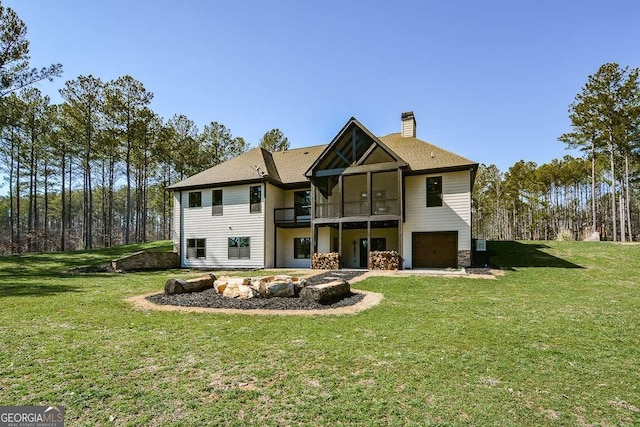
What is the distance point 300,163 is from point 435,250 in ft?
32.6

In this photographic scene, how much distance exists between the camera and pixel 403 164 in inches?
608

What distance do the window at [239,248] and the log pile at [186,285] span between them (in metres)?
8.19

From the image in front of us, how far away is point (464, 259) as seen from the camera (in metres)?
15.2

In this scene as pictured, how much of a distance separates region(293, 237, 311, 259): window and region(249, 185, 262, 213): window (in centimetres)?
315

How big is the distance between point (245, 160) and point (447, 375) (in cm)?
1922

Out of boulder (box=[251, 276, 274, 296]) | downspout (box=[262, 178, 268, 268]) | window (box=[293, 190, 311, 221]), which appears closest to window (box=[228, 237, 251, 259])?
downspout (box=[262, 178, 268, 268])

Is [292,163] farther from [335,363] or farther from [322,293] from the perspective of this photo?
[335,363]

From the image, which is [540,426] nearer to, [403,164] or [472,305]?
[472,305]

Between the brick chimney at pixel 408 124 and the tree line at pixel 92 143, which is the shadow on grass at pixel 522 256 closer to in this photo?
the brick chimney at pixel 408 124

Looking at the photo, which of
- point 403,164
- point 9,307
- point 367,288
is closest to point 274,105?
point 403,164

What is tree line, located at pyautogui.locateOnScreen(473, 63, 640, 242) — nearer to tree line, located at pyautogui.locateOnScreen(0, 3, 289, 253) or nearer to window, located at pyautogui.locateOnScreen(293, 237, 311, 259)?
window, located at pyautogui.locateOnScreen(293, 237, 311, 259)

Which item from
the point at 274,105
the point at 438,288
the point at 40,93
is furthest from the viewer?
the point at 40,93

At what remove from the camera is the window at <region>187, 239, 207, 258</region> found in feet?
65.0

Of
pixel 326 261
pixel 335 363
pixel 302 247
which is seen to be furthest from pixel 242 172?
pixel 335 363
